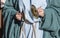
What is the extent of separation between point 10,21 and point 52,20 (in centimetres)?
24

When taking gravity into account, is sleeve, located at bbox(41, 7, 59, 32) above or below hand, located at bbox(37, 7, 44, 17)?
below

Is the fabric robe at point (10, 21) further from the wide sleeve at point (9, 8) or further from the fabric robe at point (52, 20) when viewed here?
the fabric robe at point (52, 20)

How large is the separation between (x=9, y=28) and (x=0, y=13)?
6.6 inches

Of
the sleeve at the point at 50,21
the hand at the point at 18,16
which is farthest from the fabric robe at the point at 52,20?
the hand at the point at 18,16

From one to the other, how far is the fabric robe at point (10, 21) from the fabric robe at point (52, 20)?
15cm

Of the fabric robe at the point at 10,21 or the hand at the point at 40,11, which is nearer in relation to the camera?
the hand at the point at 40,11

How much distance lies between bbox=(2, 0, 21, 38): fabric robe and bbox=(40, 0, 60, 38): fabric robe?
154 mm

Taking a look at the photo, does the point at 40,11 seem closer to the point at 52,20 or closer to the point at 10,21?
the point at 52,20

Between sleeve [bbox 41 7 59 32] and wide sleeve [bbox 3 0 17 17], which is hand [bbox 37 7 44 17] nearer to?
sleeve [bbox 41 7 59 32]

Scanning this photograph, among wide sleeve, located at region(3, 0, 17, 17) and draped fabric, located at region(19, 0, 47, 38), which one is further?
wide sleeve, located at region(3, 0, 17, 17)

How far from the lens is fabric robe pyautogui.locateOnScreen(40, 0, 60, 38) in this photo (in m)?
1.37

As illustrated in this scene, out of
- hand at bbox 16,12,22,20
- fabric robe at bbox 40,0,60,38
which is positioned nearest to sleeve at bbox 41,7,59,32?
fabric robe at bbox 40,0,60,38

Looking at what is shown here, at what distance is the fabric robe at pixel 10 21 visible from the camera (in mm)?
1438

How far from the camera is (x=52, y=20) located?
1375 millimetres
